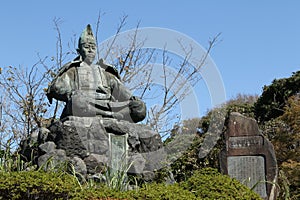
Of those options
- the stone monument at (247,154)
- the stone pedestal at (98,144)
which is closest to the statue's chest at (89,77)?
the stone pedestal at (98,144)

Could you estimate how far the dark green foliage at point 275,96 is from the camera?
20.5 metres

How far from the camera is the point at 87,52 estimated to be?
7.51 metres

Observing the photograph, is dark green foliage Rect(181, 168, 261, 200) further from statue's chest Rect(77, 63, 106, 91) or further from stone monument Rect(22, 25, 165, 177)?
statue's chest Rect(77, 63, 106, 91)

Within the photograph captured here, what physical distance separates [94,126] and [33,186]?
8.43 ft

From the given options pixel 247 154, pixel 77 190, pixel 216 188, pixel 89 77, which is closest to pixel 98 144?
pixel 89 77

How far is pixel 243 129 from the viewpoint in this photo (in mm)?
8164

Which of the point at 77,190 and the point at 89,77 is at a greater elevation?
the point at 89,77

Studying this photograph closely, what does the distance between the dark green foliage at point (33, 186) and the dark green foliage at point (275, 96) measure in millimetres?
17016

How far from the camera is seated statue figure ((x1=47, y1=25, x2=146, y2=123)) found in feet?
22.3

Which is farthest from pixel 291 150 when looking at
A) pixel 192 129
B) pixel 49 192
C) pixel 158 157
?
pixel 49 192

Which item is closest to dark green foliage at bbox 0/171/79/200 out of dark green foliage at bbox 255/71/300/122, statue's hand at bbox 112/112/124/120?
statue's hand at bbox 112/112/124/120

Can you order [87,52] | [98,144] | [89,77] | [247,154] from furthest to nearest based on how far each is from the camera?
[247,154]
[87,52]
[89,77]
[98,144]

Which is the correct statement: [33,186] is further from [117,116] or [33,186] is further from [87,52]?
[87,52]

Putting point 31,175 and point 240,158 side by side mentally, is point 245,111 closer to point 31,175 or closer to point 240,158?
point 240,158
